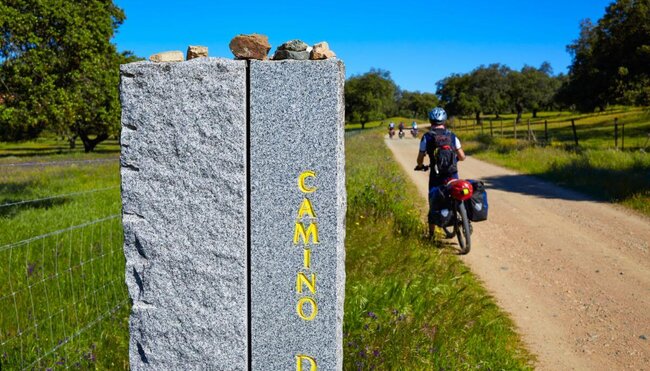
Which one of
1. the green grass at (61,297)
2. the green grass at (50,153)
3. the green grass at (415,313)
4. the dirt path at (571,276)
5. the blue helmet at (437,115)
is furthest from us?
the green grass at (50,153)

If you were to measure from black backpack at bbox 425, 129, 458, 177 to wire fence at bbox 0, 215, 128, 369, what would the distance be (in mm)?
4093

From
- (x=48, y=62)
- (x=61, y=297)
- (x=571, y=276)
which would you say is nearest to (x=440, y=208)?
(x=571, y=276)

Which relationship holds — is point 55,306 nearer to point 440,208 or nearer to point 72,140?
point 440,208

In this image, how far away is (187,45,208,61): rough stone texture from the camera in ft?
9.75

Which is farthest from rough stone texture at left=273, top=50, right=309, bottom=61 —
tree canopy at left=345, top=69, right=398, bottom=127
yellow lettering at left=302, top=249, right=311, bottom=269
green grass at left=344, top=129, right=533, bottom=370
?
tree canopy at left=345, top=69, right=398, bottom=127

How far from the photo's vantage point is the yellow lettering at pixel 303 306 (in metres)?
2.90

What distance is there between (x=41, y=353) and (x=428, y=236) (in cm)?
523

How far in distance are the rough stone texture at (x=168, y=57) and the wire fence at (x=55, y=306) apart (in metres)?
1.79

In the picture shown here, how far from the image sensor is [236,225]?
9.45ft

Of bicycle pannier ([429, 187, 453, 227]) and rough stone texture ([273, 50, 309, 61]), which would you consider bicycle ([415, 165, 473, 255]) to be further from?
rough stone texture ([273, 50, 309, 61])

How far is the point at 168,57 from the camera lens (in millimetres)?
2908

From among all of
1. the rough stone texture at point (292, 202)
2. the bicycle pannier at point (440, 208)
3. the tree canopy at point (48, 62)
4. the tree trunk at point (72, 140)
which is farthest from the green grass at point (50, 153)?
the rough stone texture at point (292, 202)

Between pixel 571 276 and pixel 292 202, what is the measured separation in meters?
4.95

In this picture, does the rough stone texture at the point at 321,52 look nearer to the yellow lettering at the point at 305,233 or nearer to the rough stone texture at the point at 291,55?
the rough stone texture at the point at 291,55
